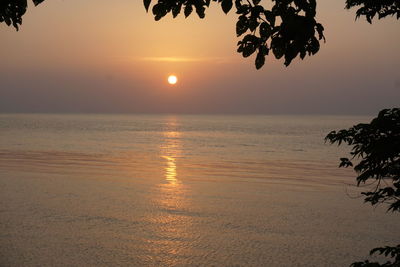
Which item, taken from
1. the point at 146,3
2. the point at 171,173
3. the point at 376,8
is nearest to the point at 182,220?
the point at 376,8

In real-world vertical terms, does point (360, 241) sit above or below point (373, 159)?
below

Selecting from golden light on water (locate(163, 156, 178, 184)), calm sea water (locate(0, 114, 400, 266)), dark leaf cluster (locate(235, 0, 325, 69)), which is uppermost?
dark leaf cluster (locate(235, 0, 325, 69))

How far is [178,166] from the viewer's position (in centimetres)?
3609

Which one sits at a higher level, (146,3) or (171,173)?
(146,3)

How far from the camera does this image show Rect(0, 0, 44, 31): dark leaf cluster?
14.0 feet

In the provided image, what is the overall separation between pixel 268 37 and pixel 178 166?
1266 inches

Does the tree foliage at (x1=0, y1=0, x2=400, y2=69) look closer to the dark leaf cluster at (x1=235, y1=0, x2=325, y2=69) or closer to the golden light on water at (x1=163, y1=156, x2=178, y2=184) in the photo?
the dark leaf cluster at (x1=235, y1=0, x2=325, y2=69)

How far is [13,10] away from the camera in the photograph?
4.60 m

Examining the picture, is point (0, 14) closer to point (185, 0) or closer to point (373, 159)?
point (185, 0)

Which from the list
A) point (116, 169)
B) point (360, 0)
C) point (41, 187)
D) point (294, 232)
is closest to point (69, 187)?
point (41, 187)

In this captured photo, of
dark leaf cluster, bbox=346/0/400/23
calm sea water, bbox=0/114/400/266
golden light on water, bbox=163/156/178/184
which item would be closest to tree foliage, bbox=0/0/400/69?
dark leaf cluster, bbox=346/0/400/23

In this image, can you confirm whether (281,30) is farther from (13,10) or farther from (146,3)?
(13,10)

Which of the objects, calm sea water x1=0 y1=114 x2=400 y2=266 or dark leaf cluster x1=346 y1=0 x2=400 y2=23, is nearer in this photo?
dark leaf cluster x1=346 y1=0 x2=400 y2=23

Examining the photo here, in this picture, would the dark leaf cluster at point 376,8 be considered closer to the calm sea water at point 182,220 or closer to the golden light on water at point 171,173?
the calm sea water at point 182,220
